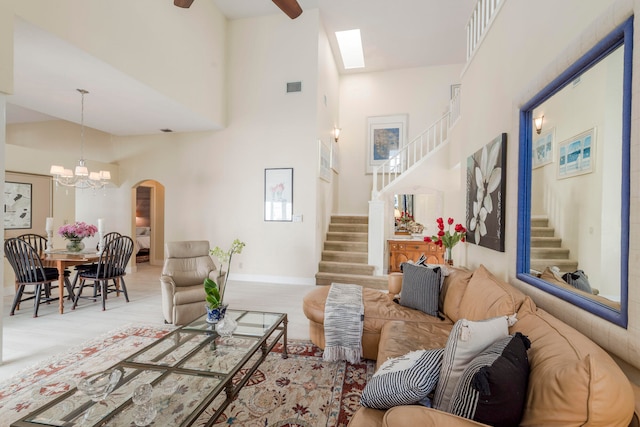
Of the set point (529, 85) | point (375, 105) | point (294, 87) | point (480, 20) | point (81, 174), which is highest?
point (375, 105)

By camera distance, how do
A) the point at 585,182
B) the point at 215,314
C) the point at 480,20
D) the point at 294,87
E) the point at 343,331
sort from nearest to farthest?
the point at 585,182 < the point at 215,314 < the point at 343,331 < the point at 480,20 < the point at 294,87

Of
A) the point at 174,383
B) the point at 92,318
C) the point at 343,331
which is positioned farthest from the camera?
the point at 92,318

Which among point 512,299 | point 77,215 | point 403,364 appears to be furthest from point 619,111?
point 77,215

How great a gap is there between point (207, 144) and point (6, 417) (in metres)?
4.88

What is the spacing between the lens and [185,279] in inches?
145

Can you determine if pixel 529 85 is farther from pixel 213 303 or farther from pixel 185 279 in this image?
pixel 185 279

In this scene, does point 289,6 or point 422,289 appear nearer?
Result: point 422,289

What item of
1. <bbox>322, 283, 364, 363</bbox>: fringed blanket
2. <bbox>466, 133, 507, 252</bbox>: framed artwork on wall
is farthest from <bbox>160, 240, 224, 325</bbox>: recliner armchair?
<bbox>466, 133, 507, 252</bbox>: framed artwork on wall

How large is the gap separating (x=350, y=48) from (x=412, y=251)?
4.93m

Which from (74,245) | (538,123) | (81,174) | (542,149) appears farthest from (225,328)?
(81,174)

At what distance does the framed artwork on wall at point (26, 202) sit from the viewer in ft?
16.4

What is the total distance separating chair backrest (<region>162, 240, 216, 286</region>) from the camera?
3641 mm

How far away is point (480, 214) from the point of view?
2.83 meters

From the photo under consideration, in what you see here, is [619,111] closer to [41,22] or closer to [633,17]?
[633,17]
